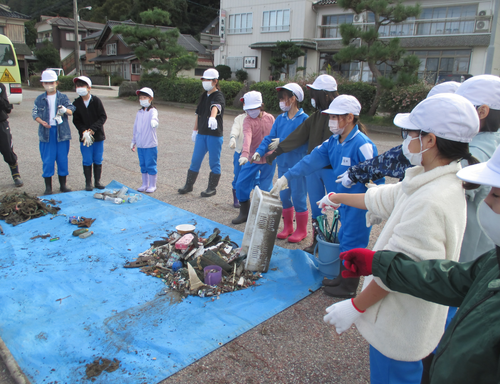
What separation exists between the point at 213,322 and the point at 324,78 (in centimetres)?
283

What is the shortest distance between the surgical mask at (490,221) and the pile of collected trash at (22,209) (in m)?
5.28

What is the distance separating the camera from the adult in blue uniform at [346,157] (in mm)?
3172

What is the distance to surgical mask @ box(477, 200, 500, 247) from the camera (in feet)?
3.62

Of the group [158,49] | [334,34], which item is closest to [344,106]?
[158,49]

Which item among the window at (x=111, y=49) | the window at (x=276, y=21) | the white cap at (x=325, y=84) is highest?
the window at (x=276, y=21)

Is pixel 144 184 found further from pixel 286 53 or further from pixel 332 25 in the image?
pixel 332 25

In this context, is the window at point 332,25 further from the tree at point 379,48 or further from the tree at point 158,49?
the tree at point 379,48

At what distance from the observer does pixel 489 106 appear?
2.49 m

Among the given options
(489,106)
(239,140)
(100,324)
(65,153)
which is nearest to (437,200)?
(489,106)

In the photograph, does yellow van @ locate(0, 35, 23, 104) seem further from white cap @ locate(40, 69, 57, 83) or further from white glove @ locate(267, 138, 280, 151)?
white glove @ locate(267, 138, 280, 151)

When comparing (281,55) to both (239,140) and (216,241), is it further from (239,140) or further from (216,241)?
(216,241)

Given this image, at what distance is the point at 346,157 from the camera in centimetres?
337

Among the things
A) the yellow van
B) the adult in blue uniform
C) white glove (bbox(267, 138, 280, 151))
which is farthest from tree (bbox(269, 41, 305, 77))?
the adult in blue uniform

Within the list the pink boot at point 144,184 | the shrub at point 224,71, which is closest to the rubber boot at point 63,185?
the pink boot at point 144,184
